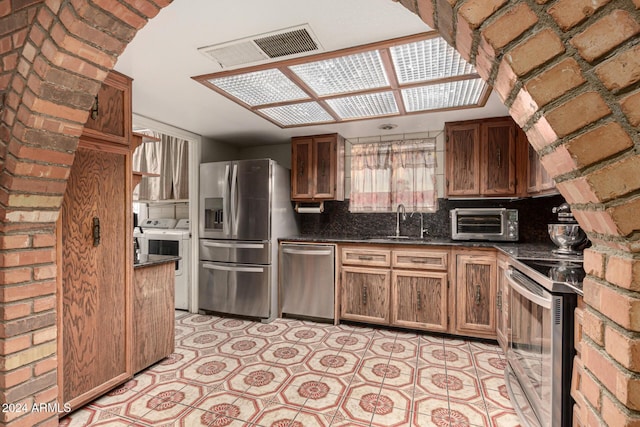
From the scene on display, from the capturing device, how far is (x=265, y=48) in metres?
1.90

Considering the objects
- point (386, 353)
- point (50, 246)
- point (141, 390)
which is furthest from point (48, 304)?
point (386, 353)

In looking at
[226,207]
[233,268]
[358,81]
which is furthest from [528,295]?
[226,207]

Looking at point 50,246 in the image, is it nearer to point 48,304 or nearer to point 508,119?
point 48,304

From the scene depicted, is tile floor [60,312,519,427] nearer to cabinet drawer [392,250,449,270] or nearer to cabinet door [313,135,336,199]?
cabinet drawer [392,250,449,270]

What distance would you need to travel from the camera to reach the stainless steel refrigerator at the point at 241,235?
3631mm

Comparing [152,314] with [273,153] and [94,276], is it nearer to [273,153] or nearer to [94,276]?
[94,276]

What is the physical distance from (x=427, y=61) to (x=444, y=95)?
664mm

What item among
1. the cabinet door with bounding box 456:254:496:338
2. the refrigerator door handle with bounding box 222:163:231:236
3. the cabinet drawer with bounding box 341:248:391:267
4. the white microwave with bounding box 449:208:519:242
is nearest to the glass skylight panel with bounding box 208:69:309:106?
the refrigerator door handle with bounding box 222:163:231:236

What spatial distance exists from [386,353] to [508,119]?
8.48 ft

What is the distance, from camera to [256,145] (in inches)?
183

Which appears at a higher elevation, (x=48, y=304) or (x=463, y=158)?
(x=463, y=158)

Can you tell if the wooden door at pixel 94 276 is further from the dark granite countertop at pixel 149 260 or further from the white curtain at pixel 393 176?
the white curtain at pixel 393 176

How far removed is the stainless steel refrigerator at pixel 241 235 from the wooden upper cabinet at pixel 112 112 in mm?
1516

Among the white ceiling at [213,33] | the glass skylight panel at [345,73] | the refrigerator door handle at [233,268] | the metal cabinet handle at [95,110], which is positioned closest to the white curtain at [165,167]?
the refrigerator door handle at [233,268]
